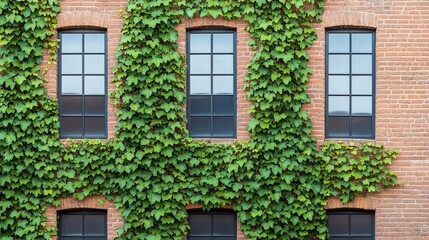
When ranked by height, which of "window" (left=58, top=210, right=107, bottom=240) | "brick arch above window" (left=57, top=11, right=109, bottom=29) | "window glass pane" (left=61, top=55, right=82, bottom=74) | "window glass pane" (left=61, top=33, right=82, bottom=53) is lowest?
"window" (left=58, top=210, right=107, bottom=240)

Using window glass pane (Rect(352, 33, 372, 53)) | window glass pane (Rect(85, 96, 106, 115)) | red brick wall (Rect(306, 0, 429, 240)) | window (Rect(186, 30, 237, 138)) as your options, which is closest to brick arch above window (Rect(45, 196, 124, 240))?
window glass pane (Rect(85, 96, 106, 115))

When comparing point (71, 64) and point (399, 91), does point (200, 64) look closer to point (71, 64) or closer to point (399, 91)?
point (71, 64)

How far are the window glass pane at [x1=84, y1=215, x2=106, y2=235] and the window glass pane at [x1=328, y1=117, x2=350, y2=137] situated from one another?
4584 mm

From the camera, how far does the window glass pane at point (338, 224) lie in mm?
13055

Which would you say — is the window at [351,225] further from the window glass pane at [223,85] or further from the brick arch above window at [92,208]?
the brick arch above window at [92,208]

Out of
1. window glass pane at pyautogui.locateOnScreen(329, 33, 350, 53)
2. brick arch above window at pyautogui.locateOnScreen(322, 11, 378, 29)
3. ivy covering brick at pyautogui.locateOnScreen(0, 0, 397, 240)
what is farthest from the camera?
window glass pane at pyautogui.locateOnScreen(329, 33, 350, 53)

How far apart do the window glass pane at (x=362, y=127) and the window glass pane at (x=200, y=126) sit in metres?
2.73

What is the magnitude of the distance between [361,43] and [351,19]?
53cm

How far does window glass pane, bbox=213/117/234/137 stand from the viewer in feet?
43.3

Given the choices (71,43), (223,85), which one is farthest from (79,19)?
(223,85)

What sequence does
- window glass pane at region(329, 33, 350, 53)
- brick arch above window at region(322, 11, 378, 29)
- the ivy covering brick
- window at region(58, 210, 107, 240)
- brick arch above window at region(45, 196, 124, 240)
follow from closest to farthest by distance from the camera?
the ivy covering brick < brick arch above window at region(45, 196, 124, 240) < brick arch above window at region(322, 11, 378, 29) < window at region(58, 210, 107, 240) < window glass pane at region(329, 33, 350, 53)

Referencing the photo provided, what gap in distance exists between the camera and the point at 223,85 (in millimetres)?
13250

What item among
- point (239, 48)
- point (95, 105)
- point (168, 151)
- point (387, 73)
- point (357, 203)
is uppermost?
point (239, 48)

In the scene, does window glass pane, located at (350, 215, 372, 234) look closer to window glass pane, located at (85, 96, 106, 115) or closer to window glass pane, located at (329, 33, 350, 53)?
window glass pane, located at (329, 33, 350, 53)
